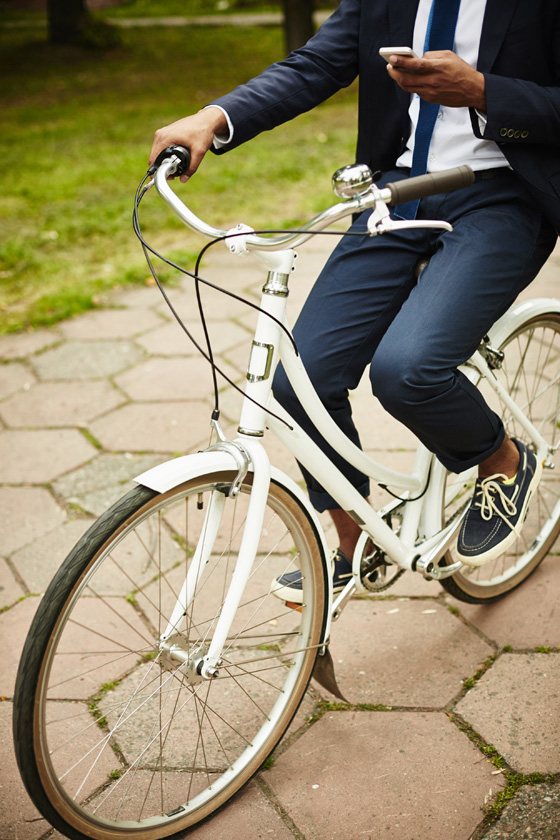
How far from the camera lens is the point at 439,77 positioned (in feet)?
4.70

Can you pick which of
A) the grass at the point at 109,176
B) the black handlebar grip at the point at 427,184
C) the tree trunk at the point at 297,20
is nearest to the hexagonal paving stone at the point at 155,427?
the grass at the point at 109,176

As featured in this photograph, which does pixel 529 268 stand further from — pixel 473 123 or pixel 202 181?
pixel 202 181

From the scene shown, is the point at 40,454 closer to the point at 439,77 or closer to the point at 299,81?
the point at 299,81

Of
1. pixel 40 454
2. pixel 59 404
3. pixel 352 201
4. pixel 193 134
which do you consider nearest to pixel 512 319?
pixel 352 201

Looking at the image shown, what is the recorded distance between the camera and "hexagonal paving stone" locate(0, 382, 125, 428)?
10.6 feet

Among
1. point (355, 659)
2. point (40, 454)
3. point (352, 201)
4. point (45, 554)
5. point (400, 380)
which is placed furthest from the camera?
point (40, 454)

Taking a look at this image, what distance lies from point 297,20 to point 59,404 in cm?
789

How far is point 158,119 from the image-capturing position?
8.88 m

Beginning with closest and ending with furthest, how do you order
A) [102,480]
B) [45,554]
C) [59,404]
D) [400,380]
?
[400,380] < [45,554] < [102,480] < [59,404]

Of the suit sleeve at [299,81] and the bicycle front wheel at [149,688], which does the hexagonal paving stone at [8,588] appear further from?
the suit sleeve at [299,81]

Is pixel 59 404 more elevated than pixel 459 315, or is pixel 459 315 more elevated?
pixel 459 315

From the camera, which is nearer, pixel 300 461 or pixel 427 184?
pixel 427 184

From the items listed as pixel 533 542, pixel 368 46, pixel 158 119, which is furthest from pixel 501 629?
pixel 158 119

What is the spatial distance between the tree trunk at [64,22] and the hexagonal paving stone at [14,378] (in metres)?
13.3
